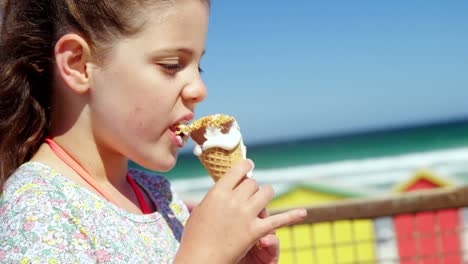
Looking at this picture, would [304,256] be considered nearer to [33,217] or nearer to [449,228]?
[449,228]

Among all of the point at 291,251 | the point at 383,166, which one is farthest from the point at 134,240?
the point at 383,166

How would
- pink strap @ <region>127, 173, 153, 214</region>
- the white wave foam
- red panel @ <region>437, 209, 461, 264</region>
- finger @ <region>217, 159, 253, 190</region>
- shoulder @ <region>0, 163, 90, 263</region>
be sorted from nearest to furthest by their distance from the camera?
shoulder @ <region>0, 163, 90, 263</region> < finger @ <region>217, 159, 253, 190</region> < pink strap @ <region>127, 173, 153, 214</region> < red panel @ <region>437, 209, 461, 264</region> < the white wave foam

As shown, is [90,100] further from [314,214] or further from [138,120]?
[314,214]

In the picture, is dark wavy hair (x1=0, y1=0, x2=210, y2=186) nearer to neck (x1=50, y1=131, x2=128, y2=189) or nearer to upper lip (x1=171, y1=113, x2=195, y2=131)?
neck (x1=50, y1=131, x2=128, y2=189)

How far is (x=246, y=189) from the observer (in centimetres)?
166

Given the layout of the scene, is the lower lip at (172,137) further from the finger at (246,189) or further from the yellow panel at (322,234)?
the yellow panel at (322,234)

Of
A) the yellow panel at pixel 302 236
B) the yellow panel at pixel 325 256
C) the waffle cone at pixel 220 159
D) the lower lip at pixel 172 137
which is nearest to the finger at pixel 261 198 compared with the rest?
the waffle cone at pixel 220 159

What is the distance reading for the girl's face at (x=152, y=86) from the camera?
1.66 m

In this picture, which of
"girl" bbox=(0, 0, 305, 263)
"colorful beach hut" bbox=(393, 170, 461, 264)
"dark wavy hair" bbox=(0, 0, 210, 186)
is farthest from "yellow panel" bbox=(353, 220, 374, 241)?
"dark wavy hair" bbox=(0, 0, 210, 186)

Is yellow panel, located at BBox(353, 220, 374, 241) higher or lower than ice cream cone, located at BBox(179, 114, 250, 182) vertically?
higher

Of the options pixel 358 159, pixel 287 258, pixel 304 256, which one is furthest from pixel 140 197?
pixel 358 159

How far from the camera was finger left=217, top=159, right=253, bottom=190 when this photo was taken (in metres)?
1.65

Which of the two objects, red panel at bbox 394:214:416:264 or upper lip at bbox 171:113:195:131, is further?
red panel at bbox 394:214:416:264

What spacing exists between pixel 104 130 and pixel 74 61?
206mm
